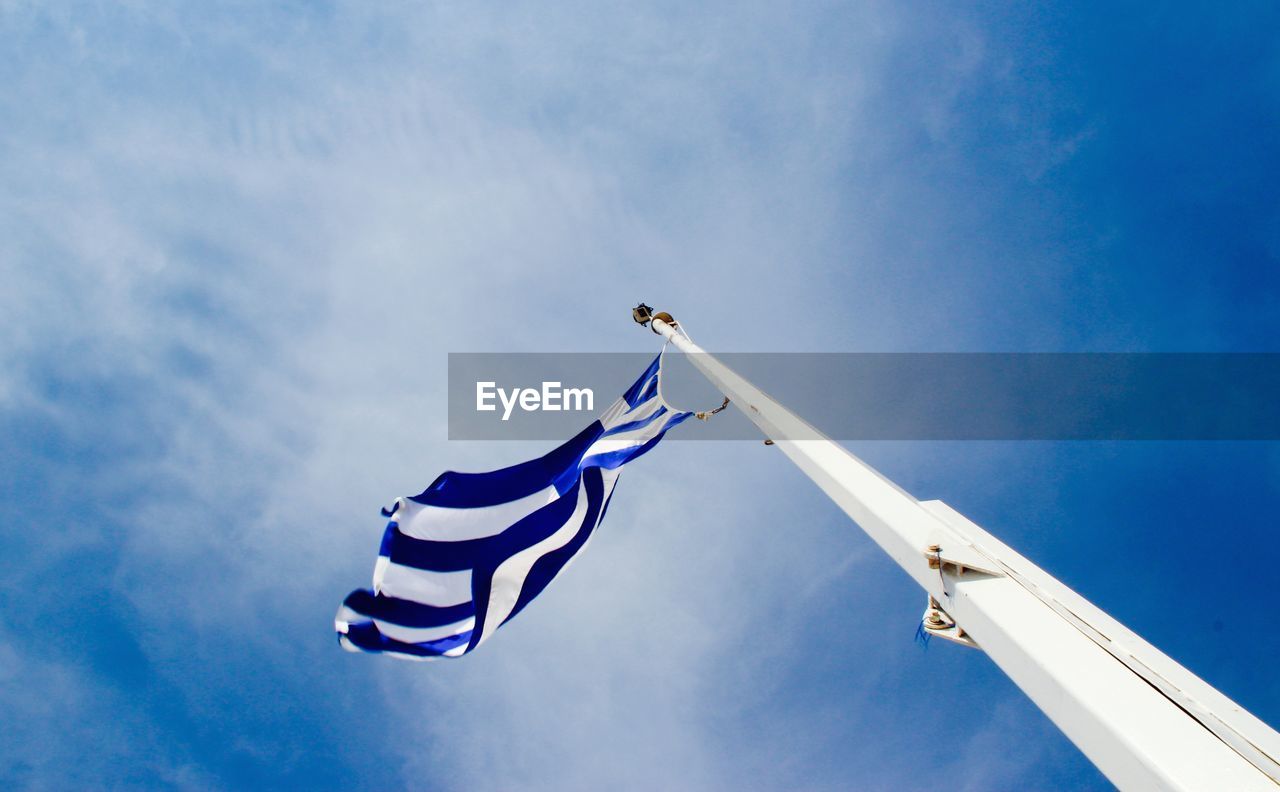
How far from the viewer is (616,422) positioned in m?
10.8

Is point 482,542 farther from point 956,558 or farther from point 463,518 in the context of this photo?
point 956,558

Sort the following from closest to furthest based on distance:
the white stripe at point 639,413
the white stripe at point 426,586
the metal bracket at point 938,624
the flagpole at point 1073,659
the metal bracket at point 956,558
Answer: the flagpole at point 1073,659 → the metal bracket at point 956,558 → the metal bracket at point 938,624 → the white stripe at point 426,586 → the white stripe at point 639,413

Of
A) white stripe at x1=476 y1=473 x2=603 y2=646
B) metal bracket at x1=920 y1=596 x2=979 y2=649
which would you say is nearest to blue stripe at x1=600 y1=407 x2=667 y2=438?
white stripe at x1=476 y1=473 x2=603 y2=646

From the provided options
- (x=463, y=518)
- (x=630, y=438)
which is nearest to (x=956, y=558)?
(x=630, y=438)

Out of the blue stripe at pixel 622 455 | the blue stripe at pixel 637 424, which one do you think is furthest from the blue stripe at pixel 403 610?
the blue stripe at pixel 637 424

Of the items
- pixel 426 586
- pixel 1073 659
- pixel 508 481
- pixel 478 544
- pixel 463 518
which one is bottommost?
pixel 1073 659

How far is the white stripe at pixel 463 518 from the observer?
8.98m

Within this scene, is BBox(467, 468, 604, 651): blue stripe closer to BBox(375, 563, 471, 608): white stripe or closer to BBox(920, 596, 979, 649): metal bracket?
BBox(375, 563, 471, 608): white stripe

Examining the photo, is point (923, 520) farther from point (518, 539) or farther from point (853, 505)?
point (518, 539)

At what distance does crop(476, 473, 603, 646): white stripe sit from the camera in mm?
8870

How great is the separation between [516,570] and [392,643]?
5.97 feet

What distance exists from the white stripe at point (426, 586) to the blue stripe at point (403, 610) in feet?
0.21

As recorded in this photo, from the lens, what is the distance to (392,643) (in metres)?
7.98

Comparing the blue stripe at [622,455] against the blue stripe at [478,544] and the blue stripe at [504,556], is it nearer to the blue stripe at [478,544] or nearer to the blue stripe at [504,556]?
the blue stripe at [504,556]
